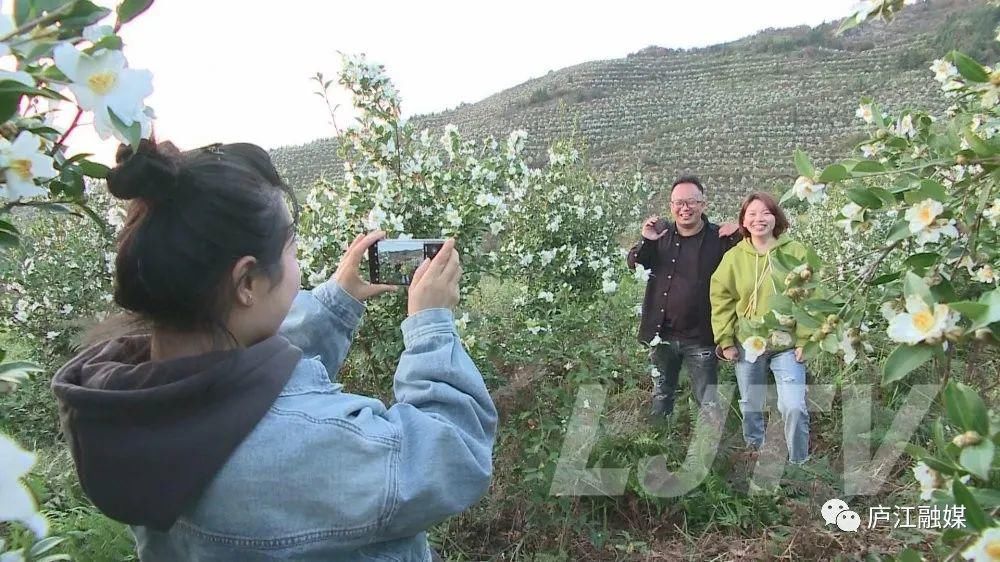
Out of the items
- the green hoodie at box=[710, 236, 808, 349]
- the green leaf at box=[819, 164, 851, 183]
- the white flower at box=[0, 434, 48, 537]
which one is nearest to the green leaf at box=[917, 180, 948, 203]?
the green leaf at box=[819, 164, 851, 183]

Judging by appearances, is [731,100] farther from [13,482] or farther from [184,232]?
[13,482]

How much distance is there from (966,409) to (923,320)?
108 mm

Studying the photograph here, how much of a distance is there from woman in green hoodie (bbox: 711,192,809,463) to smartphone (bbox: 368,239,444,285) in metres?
1.79

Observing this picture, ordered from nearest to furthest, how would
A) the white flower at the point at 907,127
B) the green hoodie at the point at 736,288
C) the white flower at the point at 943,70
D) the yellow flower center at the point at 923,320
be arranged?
the yellow flower center at the point at 923,320
the white flower at the point at 907,127
the white flower at the point at 943,70
the green hoodie at the point at 736,288

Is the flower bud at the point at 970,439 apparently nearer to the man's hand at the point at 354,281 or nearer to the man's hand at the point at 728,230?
the man's hand at the point at 354,281

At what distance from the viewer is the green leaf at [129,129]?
0.59 meters

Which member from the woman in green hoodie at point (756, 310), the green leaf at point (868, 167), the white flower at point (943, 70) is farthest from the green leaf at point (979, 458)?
the woman in green hoodie at point (756, 310)

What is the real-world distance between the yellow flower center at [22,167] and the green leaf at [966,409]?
3.18 ft

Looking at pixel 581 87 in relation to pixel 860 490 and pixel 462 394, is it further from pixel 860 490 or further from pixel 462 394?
pixel 462 394

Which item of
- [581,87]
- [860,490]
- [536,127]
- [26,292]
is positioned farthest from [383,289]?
[581,87]

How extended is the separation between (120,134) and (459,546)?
2.32 metres

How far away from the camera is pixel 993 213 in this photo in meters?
1.13

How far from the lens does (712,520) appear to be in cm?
273

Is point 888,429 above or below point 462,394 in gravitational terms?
below
